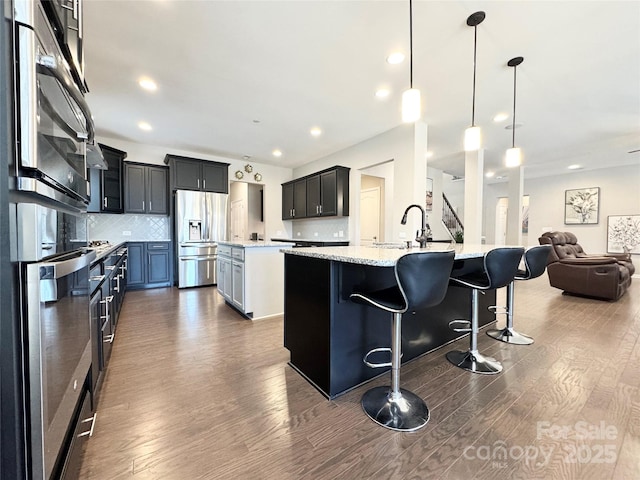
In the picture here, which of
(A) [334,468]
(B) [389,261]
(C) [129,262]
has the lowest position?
(A) [334,468]

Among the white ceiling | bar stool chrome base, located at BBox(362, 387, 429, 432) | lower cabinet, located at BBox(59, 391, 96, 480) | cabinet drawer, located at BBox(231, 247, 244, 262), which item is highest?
the white ceiling

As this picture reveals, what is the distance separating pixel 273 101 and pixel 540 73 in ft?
10.2

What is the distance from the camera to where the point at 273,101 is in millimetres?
3520

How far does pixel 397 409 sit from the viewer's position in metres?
1.56

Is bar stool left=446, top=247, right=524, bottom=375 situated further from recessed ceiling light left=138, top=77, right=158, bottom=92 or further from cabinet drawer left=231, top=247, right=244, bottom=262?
recessed ceiling light left=138, top=77, right=158, bottom=92

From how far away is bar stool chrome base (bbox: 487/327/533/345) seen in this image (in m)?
2.54

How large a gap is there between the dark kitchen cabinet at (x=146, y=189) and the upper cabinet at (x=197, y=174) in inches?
12.7

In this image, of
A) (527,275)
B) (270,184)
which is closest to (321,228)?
(270,184)

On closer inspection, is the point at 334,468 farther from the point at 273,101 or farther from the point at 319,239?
the point at 319,239

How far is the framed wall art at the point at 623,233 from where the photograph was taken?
21.2ft

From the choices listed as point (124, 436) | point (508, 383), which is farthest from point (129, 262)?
point (508, 383)

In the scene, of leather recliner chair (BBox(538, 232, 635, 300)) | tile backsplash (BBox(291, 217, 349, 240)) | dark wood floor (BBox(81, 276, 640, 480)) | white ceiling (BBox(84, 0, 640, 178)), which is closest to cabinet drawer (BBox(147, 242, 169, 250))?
white ceiling (BBox(84, 0, 640, 178))

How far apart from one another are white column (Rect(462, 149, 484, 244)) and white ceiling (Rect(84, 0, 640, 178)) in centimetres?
58

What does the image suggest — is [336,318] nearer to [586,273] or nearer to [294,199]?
[586,273]
